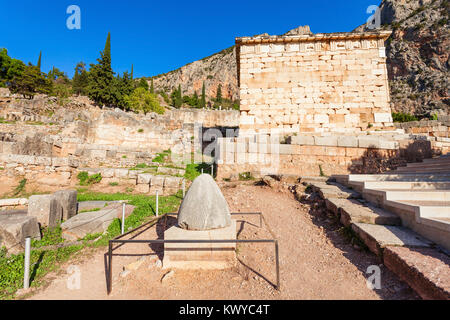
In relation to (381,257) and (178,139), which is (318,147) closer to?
(381,257)

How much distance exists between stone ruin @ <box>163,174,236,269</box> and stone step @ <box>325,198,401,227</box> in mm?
2401

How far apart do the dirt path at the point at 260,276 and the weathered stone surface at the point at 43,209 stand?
1983 mm

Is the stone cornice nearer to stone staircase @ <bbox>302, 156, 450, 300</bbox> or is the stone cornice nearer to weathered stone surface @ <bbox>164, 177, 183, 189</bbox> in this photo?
weathered stone surface @ <bbox>164, 177, 183, 189</bbox>

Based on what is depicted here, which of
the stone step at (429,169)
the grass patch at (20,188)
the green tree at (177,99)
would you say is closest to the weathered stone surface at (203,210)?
the stone step at (429,169)

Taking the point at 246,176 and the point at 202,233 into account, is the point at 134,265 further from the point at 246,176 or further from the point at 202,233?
the point at 246,176

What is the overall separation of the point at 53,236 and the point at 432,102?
155ft

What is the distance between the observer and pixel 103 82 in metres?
31.0

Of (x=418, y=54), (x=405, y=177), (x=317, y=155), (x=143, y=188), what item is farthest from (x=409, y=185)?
(x=418, y=54)

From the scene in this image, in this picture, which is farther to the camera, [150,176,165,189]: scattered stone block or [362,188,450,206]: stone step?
[150,176,165,189]: scattered stone block

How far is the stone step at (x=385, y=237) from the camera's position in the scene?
2698 mm

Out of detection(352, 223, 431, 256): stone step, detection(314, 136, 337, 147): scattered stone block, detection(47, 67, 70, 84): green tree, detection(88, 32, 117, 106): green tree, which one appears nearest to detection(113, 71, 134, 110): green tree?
detection(88, 32, 117, 106): green tree

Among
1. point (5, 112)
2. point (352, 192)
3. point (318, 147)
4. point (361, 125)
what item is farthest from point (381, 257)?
point (5, 112)

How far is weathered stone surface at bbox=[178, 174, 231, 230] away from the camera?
10.1 feet

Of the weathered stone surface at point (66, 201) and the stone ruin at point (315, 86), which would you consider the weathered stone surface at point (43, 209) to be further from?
the stone ruin at point (315, 86)
